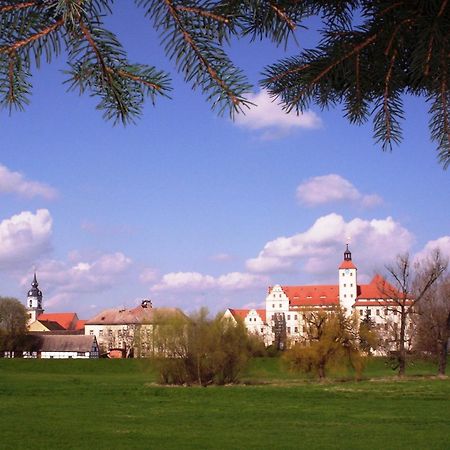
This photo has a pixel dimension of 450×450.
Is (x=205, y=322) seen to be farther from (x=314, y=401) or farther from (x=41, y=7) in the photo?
(x=41, y=7)

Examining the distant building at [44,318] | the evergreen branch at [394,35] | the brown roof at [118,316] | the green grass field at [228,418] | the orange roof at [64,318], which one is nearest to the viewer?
the evergreen branch at [394,35]

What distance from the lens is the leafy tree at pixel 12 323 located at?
8375 cm

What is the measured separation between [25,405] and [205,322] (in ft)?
47.3

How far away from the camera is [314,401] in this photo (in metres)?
27.9

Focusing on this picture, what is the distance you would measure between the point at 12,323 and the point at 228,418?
68.3 m

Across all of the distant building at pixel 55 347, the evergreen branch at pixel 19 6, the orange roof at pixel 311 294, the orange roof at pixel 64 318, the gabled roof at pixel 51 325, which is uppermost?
the orange roof at pixel 311 294

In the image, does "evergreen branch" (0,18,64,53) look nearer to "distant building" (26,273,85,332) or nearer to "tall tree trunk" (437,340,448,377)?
"tall tree trunk" (437,340,448,377)

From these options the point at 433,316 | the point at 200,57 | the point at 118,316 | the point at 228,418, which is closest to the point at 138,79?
the point at 200,57

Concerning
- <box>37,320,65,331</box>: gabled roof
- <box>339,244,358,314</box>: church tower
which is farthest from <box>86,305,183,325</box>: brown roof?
<box>339,244,358,314</box>: church tower

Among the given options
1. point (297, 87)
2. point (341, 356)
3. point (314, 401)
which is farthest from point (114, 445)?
point (341, 356)

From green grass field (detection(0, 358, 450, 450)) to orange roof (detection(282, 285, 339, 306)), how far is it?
259 ft

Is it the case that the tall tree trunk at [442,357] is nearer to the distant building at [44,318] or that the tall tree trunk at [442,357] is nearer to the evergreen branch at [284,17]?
the evergreen branch at [284,17]

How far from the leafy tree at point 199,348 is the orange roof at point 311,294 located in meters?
75.7

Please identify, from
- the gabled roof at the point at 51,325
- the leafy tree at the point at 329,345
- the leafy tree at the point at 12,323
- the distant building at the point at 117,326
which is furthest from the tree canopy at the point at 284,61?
the gabled roof at the point at 51,325
